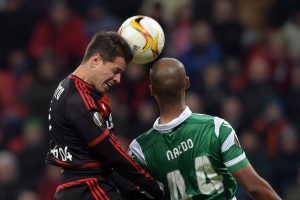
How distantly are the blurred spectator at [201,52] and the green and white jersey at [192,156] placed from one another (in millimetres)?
5831

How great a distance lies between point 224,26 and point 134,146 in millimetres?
6320

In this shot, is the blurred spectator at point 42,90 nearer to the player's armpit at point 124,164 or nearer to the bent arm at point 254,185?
the player's armpit at point 124,164

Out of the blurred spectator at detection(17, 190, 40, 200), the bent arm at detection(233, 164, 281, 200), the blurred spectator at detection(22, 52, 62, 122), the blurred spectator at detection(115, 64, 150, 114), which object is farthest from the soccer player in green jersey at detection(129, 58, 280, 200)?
the blurred spectator at detection(22, 52, 62, 122)

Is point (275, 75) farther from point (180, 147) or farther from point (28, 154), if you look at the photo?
point (180, 147)

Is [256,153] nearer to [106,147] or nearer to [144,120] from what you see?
[144,120]

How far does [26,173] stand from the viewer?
10719 millimetres

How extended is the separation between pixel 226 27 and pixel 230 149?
6.59 m

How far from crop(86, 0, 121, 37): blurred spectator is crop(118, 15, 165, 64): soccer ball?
6160 millimetres

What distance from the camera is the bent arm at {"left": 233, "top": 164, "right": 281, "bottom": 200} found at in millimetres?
5012

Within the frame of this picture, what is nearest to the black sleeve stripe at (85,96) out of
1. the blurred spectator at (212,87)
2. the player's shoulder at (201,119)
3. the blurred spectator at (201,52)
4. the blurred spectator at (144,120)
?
the player's shoulder at (201,119)

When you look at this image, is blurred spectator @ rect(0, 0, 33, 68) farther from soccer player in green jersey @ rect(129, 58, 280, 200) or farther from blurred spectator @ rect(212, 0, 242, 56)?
soccer player in green jersey @ rect(129, 58, 280, 200)

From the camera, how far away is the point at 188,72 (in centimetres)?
1111

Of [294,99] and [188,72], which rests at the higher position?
[188,72]

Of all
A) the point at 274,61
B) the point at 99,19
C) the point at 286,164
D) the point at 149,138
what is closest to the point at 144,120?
the point at 286,164
